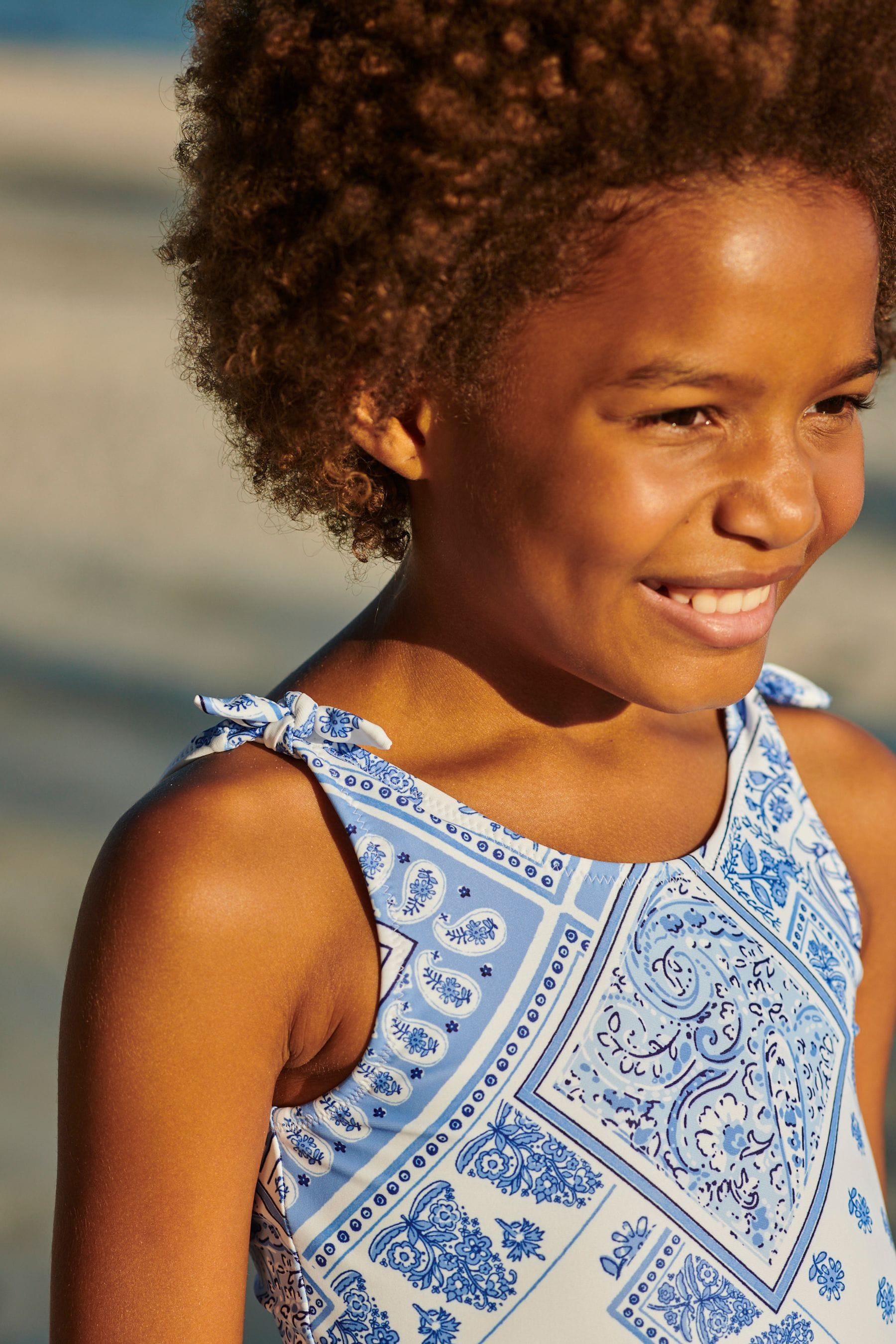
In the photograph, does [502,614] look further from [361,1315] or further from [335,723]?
[361,1315]

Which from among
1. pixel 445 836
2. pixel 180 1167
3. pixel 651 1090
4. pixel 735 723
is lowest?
pixel 180 1167

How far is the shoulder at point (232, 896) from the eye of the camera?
3.32 ft

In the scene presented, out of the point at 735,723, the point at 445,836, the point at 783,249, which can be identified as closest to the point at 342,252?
the point at 783,249

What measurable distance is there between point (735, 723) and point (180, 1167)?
61cm

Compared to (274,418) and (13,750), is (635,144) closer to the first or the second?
(274,418)

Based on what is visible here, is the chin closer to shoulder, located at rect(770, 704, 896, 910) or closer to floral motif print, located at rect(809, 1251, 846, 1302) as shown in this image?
shoulder, located at rect(770, 704, 896, 910)

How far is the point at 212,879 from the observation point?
102cm

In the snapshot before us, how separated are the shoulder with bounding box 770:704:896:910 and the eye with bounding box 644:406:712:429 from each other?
0.48m

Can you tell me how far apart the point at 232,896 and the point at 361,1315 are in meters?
0.32

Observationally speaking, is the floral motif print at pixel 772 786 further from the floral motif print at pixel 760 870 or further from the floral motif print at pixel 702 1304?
the floral motif print at pixel 702 1304

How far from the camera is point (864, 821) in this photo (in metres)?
1.42

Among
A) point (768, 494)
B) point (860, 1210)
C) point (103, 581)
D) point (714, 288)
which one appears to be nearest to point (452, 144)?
point (714, 288)

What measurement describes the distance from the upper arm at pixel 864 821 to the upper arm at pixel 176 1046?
1.77ft

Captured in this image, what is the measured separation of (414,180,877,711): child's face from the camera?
0.97m
